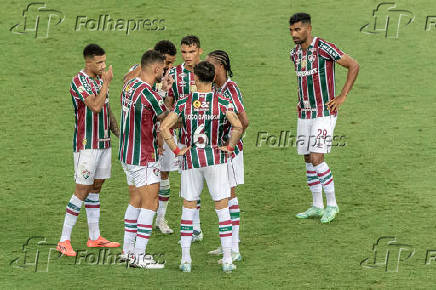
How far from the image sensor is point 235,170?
1088 cm

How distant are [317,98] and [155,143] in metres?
2.80

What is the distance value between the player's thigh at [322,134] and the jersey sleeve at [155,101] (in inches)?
106

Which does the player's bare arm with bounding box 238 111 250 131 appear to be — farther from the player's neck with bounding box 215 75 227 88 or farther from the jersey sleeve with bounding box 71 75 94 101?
the jersey sleeve with bounding box 71 75 94 101

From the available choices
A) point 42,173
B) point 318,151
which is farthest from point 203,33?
point 318,151

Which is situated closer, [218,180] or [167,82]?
[218,180]

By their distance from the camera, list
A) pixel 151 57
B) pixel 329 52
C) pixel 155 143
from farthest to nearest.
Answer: pixel 329 52
pixel 155 143
pixel 151 57

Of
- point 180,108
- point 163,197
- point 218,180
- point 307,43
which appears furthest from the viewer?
point 307,43

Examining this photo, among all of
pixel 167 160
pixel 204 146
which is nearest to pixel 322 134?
pixel 167 160

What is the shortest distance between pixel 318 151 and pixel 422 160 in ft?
8.79

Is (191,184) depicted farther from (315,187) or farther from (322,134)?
(315,187)

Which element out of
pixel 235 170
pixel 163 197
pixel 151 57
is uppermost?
pixel 151 57

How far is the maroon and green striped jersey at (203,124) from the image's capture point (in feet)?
32.8

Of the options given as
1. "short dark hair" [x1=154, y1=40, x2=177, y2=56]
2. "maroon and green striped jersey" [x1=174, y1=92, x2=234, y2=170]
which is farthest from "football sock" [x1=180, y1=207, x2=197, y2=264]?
"short dark hair" [x1=154, y1=40, x2=177, y2=56]

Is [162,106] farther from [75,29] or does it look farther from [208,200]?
[75,29]
